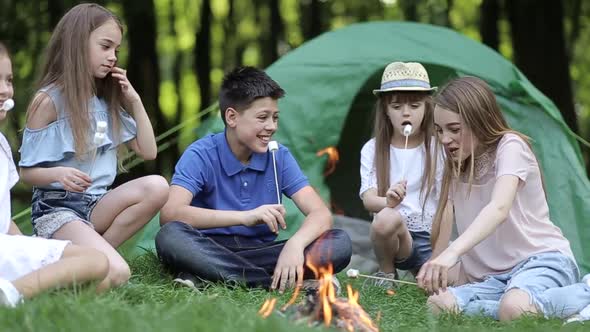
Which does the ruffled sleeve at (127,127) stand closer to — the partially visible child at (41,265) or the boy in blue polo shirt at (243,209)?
the boy in blue polo shirt at (243,209)

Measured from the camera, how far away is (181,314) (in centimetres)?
227

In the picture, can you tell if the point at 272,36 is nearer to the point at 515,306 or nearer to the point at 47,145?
the point at 47,145

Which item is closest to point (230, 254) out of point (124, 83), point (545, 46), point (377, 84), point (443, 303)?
point (124, 83)

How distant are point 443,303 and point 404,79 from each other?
1.27 metres

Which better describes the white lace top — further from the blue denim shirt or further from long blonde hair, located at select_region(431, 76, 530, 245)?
the blue denim shirt

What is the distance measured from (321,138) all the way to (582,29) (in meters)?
5.48

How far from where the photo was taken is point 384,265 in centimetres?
379

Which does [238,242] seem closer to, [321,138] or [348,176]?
[321,138]

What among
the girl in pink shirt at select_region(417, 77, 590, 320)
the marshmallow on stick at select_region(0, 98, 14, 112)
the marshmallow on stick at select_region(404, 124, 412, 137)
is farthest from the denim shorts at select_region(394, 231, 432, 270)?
the marshmallow on stick at select_region(0, 98, 14, 112)

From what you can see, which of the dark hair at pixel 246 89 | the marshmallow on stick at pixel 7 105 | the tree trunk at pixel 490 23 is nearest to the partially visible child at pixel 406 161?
the dark hair at pixel 246 89

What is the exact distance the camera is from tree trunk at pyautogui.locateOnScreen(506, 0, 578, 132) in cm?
658

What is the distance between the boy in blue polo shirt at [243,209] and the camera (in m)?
3.28

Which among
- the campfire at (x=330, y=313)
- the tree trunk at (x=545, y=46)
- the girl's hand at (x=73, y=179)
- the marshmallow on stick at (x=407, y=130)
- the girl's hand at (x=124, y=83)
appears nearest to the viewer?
the campfire at (x=330, y=313)

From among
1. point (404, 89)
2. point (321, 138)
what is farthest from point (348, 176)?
point (404, 89)
